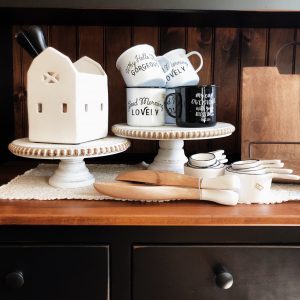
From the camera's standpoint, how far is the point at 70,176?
79cm

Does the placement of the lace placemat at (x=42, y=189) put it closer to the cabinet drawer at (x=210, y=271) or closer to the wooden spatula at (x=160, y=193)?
the wooden spatula at (x=160, y=193)

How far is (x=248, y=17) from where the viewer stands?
0.91 m

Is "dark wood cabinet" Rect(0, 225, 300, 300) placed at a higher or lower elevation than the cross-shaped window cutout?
lower

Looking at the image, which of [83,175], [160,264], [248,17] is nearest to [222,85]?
[248,17]

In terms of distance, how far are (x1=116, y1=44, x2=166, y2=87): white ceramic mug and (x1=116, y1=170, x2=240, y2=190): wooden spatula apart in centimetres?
24

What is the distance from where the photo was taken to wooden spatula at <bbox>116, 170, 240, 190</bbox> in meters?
0.67

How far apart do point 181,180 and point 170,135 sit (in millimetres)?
124

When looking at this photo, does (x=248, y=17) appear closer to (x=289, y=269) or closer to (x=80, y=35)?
(x=80, y=35)

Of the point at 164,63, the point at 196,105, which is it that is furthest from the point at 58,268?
the point at 164,63

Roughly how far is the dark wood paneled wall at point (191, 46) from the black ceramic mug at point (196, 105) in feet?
0.90

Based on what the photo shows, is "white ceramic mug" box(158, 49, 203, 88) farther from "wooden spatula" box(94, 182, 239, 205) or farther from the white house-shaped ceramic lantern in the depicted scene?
"wooden spatula" box(94, 182, 239, 205)

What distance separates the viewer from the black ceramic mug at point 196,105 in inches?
31.8

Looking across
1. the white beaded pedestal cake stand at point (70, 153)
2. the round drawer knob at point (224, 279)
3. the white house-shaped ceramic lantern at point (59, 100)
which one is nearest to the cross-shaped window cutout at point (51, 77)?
the white house-shaped ceramic lantern at point (59, 100)

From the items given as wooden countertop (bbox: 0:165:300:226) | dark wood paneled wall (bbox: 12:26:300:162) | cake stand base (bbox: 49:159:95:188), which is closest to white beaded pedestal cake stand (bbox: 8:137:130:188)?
cake stand base (bbox: 49:159:95:188)
